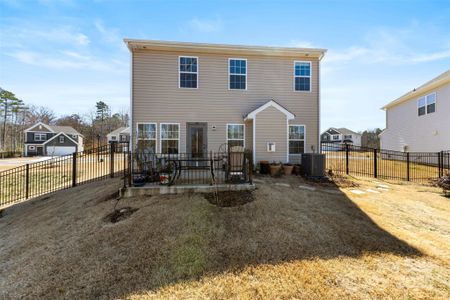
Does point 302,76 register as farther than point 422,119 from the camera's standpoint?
No

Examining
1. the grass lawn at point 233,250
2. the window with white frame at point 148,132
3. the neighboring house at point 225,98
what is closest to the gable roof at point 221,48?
the neighboring house at point 225,98

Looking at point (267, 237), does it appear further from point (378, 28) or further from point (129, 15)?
point (378, 28)

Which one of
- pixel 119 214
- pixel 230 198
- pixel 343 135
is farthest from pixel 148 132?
pixel 343 135

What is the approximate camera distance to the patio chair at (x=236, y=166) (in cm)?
630

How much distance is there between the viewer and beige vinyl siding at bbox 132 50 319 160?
370 inches

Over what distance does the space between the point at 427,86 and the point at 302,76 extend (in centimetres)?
1141

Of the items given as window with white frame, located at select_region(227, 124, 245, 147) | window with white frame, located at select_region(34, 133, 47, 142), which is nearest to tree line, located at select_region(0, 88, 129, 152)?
window with white frame, located at select_region(34, 133, 47, 142)

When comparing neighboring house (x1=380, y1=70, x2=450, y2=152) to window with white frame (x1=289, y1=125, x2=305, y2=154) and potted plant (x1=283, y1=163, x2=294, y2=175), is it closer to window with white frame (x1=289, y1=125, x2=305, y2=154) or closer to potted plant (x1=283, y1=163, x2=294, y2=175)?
window with white frame (x1=289, y1=125, x2=305, y2=154)

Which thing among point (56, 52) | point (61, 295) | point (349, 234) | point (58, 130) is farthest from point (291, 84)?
point (58, 130)

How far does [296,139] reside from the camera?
10.1 m

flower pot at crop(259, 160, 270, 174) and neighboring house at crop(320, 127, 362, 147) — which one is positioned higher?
neighboring house at crop(320, 127, 362, 147)

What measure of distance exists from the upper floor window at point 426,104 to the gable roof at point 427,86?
→ 521 mm

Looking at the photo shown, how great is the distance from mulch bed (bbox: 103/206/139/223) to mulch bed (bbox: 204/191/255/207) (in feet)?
6.17

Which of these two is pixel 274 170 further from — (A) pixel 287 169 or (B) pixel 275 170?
(A) pixel 287 169
